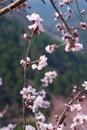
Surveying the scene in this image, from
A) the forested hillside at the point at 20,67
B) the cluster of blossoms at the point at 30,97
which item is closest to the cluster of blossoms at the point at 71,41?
the cluster of blossoms at the point at 30,97

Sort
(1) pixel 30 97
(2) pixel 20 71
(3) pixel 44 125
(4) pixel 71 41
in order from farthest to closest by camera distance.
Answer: (2) pixel 20 71 < (3) pixel 44 125 < (1) pixel 30 97 < (4) pixel 71 41

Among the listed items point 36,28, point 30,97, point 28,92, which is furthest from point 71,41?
point 28,92

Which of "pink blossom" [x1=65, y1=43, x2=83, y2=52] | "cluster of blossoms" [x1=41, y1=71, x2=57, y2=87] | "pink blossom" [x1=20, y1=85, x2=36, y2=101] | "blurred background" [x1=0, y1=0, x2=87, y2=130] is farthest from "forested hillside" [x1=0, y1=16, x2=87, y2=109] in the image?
"pink blossom" [x1=65, y1=43, x2=83, y2=52]

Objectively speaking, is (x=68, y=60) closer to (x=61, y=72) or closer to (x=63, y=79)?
(x=61, y=72)

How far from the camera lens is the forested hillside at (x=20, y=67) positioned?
3073 centimetres

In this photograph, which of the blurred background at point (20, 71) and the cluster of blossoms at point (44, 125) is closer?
the cluster of blossoms at point (44, 125)

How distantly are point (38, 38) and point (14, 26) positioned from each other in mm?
3425

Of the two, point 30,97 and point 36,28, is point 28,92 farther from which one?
point 36,28

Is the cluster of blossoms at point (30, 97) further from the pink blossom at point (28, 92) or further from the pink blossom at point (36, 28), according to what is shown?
the pink blossom at point (36, 28)

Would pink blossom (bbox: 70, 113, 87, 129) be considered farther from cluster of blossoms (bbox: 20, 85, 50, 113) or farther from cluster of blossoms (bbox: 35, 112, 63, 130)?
cluster of blossoms (bbox: 20, 85, 50, 113)

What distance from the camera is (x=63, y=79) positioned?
109 feet

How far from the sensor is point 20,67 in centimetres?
3403

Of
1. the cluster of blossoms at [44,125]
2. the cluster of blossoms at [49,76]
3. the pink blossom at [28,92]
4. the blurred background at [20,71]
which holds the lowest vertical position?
the cluster of blossoms at [44,125]

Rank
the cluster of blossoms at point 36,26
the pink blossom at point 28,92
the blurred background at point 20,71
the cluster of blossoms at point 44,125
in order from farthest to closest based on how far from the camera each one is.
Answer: the blurred background at point 20,71
the pink blossom at point 28,92
the cluster of blossoms at point 44,125
the cluster of blossoms at point 36,26
